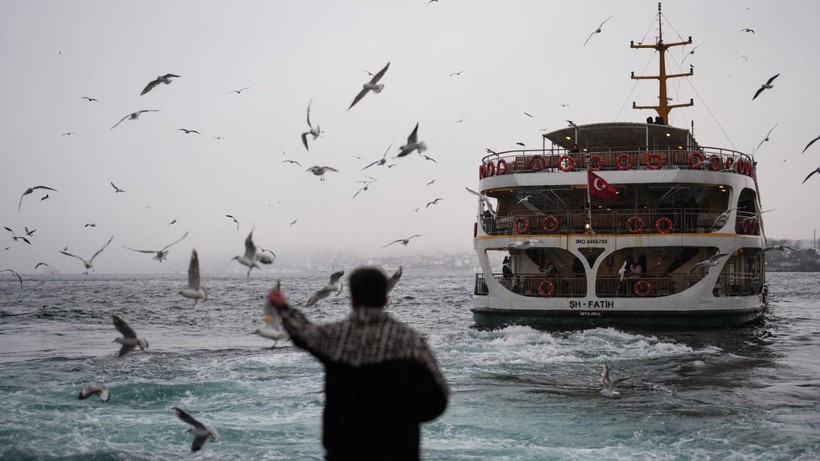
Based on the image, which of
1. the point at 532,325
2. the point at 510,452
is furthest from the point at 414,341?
the point at 532,325

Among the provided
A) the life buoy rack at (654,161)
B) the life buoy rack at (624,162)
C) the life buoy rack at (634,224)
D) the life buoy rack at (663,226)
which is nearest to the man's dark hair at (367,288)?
the life buoy rack at (634,224)

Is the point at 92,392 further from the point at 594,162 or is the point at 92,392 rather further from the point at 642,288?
the point at 594,162

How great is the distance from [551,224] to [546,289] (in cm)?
219

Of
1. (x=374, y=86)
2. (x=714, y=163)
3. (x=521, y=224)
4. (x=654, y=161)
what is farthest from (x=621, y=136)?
(x=374, y=86)

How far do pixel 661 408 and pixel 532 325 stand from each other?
456 inches

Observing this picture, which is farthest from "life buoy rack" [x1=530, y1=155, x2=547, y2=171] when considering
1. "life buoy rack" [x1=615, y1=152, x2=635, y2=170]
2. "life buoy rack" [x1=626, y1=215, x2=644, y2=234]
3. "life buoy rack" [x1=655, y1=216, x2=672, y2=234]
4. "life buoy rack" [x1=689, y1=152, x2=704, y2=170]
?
"life buoy rack" [x1=689, y1=152, x2=704, y2=170]

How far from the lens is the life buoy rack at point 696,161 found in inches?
1041

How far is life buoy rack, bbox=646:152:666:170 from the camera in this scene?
26.0 meters

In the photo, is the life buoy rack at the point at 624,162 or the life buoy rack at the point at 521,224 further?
the life buoy rack at the point at 521,224

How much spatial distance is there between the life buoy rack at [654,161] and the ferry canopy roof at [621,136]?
8.28 feet

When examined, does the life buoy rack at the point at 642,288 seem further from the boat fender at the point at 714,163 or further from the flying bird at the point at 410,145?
the flying bird at the point at 410,145

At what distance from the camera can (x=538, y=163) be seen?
26.5 metres

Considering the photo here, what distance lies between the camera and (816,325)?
35.5 meters

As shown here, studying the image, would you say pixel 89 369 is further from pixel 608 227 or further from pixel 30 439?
pixel 608 227
